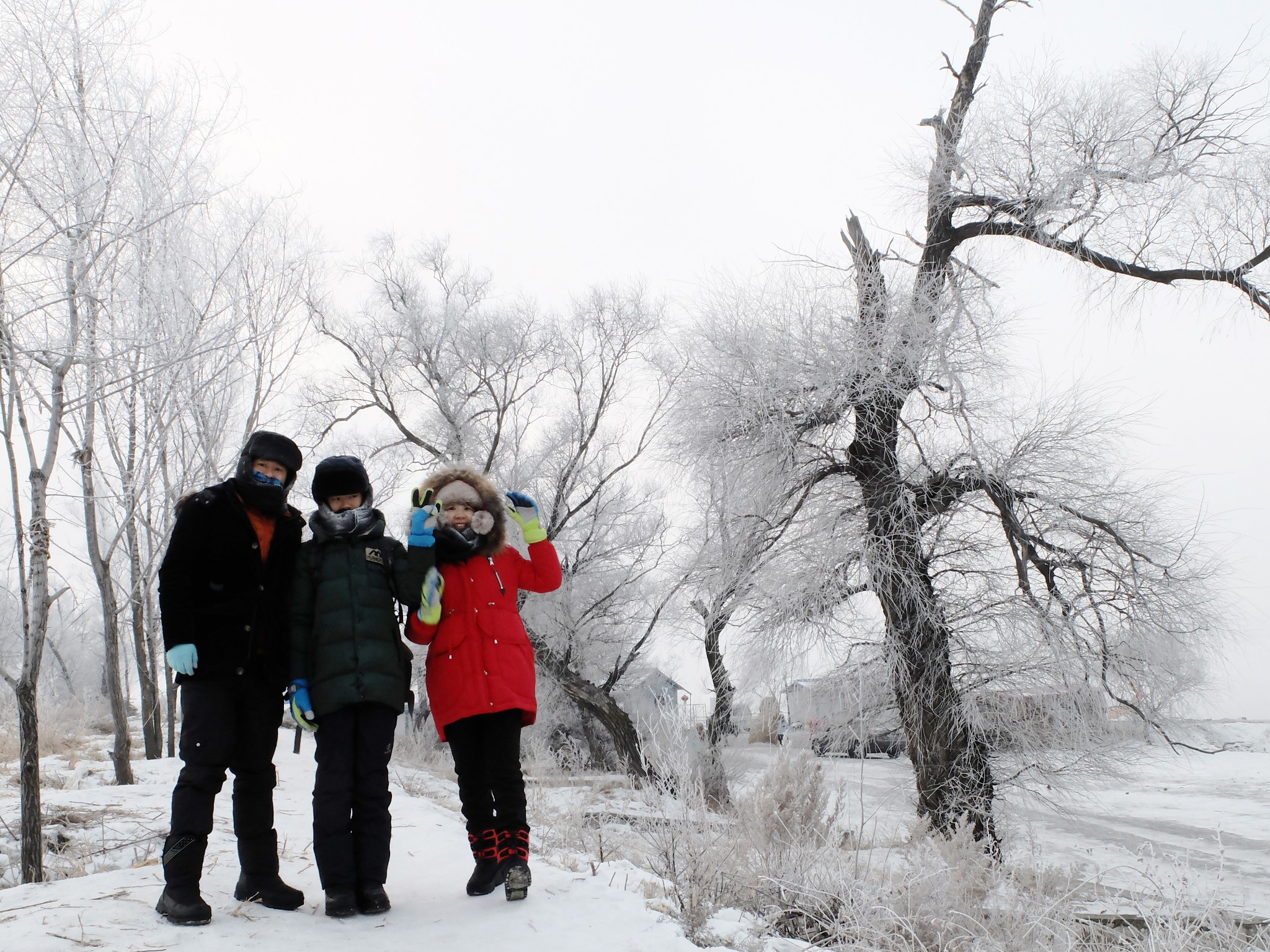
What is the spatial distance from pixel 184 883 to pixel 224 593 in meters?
0.94

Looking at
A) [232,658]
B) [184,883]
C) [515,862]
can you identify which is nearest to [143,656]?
[232,658]

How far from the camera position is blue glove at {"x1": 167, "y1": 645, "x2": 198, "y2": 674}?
102 inches

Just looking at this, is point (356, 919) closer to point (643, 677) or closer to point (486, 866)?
point (486, 866)

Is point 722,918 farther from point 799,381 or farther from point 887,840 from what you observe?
point 799,381

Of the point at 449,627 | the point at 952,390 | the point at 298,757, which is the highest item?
the point at 952,390

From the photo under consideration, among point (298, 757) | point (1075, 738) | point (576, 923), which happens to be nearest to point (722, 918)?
point (576, 923)

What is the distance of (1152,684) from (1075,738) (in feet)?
2.43

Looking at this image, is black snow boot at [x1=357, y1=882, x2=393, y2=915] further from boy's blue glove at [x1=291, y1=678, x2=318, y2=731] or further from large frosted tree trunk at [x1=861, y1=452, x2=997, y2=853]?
large frosted tree trunk at [x1=861, y1=452, x2=997, y2=853]

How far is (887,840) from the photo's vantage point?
384 centimetres

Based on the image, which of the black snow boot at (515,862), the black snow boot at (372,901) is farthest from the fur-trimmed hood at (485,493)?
the black snow boot at (372,901)

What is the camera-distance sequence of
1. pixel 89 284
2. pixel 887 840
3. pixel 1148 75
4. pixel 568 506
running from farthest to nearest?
pixel 568 506, pixel 1148 75, pixel 89 284, pixel 887 840

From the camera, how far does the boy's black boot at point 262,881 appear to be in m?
2.74

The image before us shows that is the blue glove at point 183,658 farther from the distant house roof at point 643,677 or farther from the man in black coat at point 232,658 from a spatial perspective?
the distant house roof at point 643,677

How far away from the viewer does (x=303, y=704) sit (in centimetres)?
285
